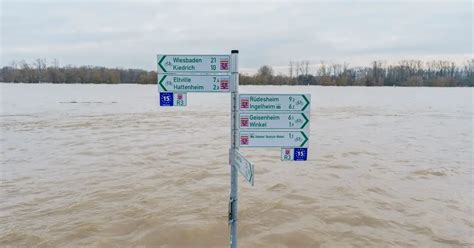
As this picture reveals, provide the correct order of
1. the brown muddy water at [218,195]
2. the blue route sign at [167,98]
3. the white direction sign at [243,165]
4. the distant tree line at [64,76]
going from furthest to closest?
the distant tree line at [64,76] → the brown muddy water at [218,195] → the blue route sign at [167,98] → the white direction sign at [243,165]

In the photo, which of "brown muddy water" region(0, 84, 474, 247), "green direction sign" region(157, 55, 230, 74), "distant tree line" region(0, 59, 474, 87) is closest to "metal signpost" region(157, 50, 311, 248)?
"green direction sign" region(157, 55, 230, 74)

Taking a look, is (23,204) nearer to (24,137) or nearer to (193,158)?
(193,158)

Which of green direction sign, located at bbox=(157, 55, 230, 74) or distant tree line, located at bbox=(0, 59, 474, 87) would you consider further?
distant tree line, located at bbox=(0, 59, 474, 87)

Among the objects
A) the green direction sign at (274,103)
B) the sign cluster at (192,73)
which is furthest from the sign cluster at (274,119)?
the sign cluster at (192,73)

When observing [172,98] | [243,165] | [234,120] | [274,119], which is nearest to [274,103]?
[274,119]

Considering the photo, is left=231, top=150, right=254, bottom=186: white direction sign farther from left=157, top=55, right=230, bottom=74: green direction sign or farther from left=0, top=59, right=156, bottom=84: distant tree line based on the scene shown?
left=0, top=59, right=156, bottom=84: distant tree line

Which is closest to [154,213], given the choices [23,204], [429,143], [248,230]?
[248,230]

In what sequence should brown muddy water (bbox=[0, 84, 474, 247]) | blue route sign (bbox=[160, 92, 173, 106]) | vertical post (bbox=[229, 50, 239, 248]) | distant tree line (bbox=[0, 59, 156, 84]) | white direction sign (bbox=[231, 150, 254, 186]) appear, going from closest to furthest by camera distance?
white direction sign (bbox=[231, 150, 254, 186]) < vertical post (bbox=[229, 50, 239, 248]) < blue route sign (bbox=[160, 92, 173, 106]) < brown muddy water (bbox=[0, 84, 474, 247]) < distant tree line (bbox=[0, 59, 156, 84])

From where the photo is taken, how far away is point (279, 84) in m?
107

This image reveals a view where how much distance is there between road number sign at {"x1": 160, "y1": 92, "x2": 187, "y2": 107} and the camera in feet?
11.8

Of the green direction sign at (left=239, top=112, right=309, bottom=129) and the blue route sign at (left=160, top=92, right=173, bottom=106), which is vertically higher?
the blue route sign at (left=160, top=92, right=173, bottom=106)

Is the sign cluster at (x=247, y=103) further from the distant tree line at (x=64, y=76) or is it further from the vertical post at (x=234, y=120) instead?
the distant tree line at (x=64, y=76)

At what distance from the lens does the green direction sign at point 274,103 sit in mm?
3475

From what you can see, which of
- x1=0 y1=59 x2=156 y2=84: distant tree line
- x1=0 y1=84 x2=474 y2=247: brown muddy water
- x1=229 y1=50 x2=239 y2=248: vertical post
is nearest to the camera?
x1=229 y1=50 x2=239 y2=248: vertical post
